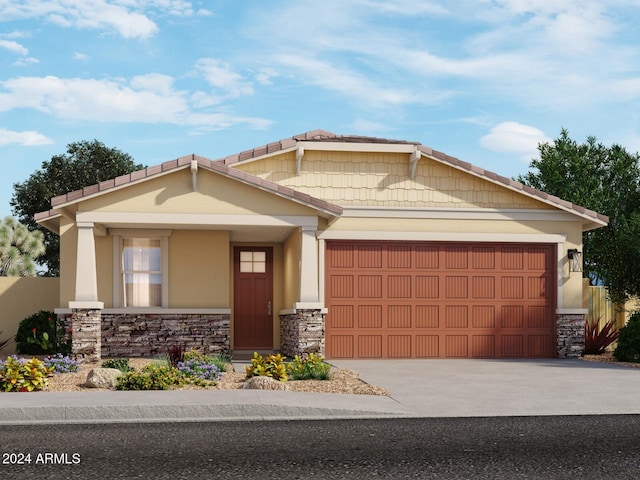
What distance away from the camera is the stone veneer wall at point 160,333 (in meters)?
19.5

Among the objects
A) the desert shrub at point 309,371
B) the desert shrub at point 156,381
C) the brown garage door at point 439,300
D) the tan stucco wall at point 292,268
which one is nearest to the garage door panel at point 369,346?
the brown garage door at point 439,300

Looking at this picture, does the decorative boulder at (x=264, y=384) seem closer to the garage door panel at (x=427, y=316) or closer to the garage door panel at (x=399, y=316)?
the garage door panel at (x=399, y=316)

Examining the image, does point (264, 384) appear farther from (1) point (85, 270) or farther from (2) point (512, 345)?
(2) point (512, 345)

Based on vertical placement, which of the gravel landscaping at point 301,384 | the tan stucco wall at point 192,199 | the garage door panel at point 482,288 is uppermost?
the tan stucco wall at point 192,199

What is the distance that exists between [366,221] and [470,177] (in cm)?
294

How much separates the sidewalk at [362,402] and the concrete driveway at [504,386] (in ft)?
0.05

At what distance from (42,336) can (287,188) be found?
7050mm

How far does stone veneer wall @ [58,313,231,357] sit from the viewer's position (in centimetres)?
1955

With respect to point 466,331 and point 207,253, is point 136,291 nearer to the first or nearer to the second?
point 207,253

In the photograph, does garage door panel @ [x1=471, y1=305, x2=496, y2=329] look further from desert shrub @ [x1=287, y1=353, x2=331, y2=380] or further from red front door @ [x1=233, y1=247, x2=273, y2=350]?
desert shrub @ [x1=287, y1=353, x2=331, y2=380]

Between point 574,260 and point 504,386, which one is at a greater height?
point 574,260

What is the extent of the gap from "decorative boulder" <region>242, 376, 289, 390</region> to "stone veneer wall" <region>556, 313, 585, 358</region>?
9.76 metres

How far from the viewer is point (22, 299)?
72.9ft

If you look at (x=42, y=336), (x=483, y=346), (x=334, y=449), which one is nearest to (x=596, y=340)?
(x=483, y=346)
